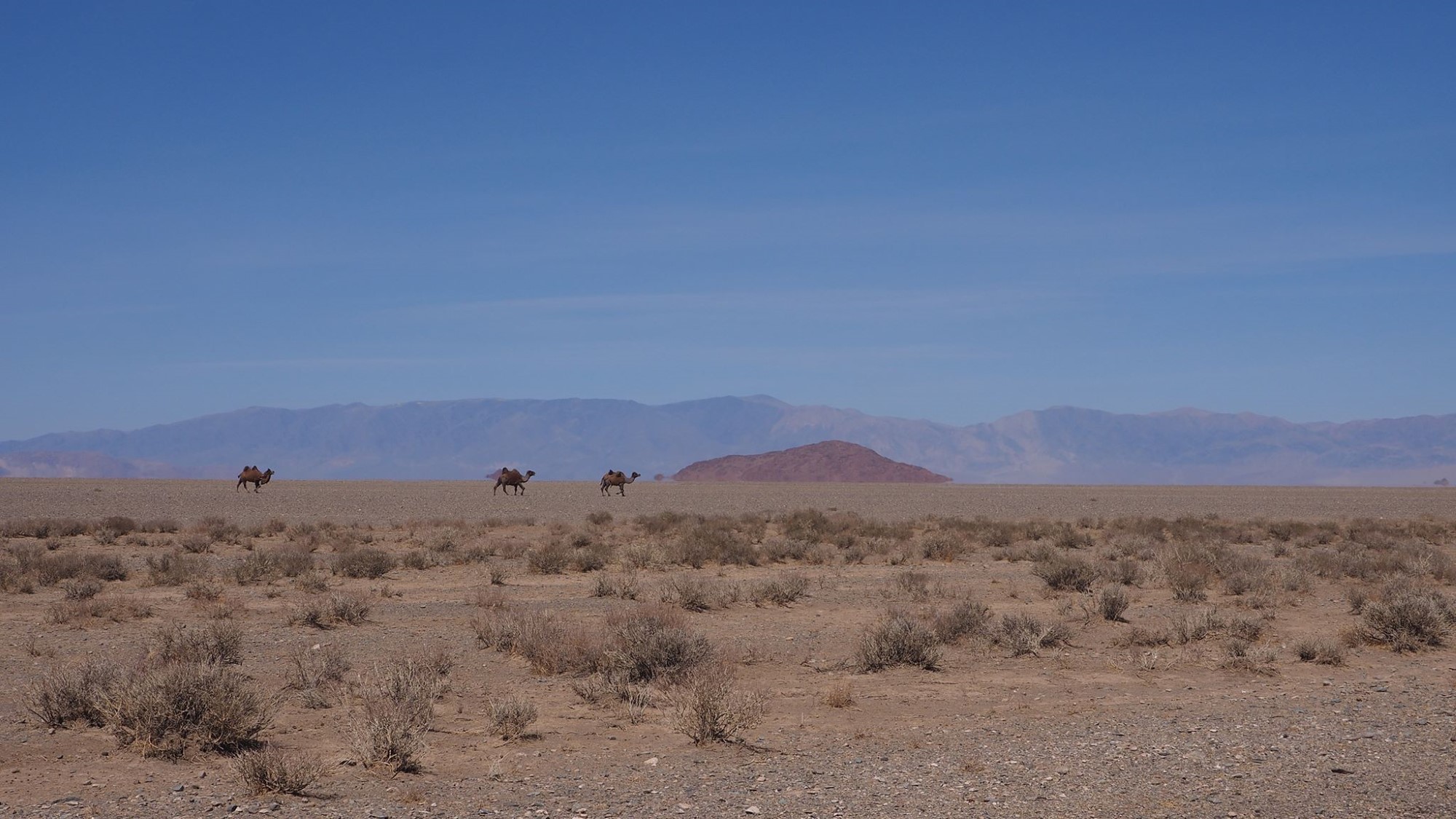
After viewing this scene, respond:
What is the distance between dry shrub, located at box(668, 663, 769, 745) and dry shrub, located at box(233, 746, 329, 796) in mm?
Answer: 3207

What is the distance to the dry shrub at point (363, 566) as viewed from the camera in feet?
75.7

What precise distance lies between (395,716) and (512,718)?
1345mm

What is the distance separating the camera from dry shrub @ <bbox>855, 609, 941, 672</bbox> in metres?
14.0

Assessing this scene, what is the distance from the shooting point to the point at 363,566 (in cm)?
2327

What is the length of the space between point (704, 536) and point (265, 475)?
142 feet

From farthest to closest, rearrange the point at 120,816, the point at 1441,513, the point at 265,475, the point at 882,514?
the point at 265,475, the point at 1441,513, the point at 882,514, the point at 120,816

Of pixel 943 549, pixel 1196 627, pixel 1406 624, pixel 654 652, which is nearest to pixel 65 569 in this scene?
pixel 654 652

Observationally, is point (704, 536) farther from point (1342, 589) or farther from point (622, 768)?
point (622, 768)

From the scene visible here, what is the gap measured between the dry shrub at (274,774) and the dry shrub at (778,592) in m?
11.5

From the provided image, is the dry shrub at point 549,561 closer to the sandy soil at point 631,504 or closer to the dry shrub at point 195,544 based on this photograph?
the dry shrub at point 195,544

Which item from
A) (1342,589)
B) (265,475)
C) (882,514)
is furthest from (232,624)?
(265,475)

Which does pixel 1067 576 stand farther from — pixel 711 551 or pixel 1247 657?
pixel 711 551

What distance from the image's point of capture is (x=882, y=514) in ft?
173

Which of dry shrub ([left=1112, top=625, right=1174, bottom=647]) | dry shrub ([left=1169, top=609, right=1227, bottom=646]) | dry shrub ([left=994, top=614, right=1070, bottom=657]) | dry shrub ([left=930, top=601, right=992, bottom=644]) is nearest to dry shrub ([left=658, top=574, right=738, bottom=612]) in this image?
dry shrub ([left=930, top=601, right=992, bottom=644])
